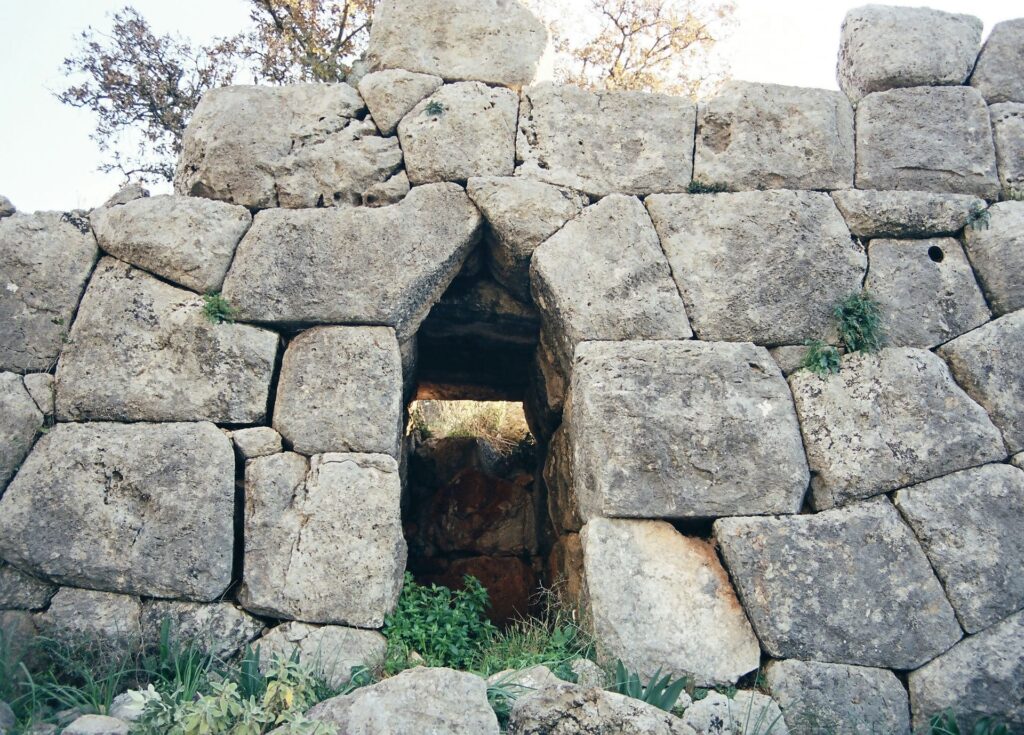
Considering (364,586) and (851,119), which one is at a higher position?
(851,119)

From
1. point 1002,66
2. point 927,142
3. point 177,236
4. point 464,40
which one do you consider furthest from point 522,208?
point 1002,66

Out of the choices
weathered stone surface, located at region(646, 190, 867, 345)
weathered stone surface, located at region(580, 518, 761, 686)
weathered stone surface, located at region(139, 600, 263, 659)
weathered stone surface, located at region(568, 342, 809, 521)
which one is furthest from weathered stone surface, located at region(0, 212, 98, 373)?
weathered stone surface, located at region(646, 190, 867, 345)

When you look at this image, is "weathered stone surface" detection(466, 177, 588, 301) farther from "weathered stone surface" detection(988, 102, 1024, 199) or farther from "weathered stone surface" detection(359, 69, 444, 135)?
"weathered stone surface" detection(988, 102, 1024, 199)

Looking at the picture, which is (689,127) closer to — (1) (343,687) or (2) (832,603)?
(2) (832,603)

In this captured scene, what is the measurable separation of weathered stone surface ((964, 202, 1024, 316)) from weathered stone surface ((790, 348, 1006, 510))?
0.54 metres

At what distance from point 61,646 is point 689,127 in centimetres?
411

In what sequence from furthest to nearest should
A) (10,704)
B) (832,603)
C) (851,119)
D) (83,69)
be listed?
(83,69) < (851,119) < (832,603) < (10,704)

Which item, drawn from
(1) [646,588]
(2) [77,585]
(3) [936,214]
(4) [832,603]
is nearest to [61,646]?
(2) [77,585]

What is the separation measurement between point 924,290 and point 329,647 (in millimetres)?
3455

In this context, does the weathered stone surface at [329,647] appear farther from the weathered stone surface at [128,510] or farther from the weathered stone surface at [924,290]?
the weathered stone surface at [924,290]

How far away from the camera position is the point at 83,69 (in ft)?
25.6

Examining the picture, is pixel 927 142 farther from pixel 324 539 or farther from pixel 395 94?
pixel 324 539

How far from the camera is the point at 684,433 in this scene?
3936 mm

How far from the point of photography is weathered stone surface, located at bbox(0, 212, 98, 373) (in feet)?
13.6
